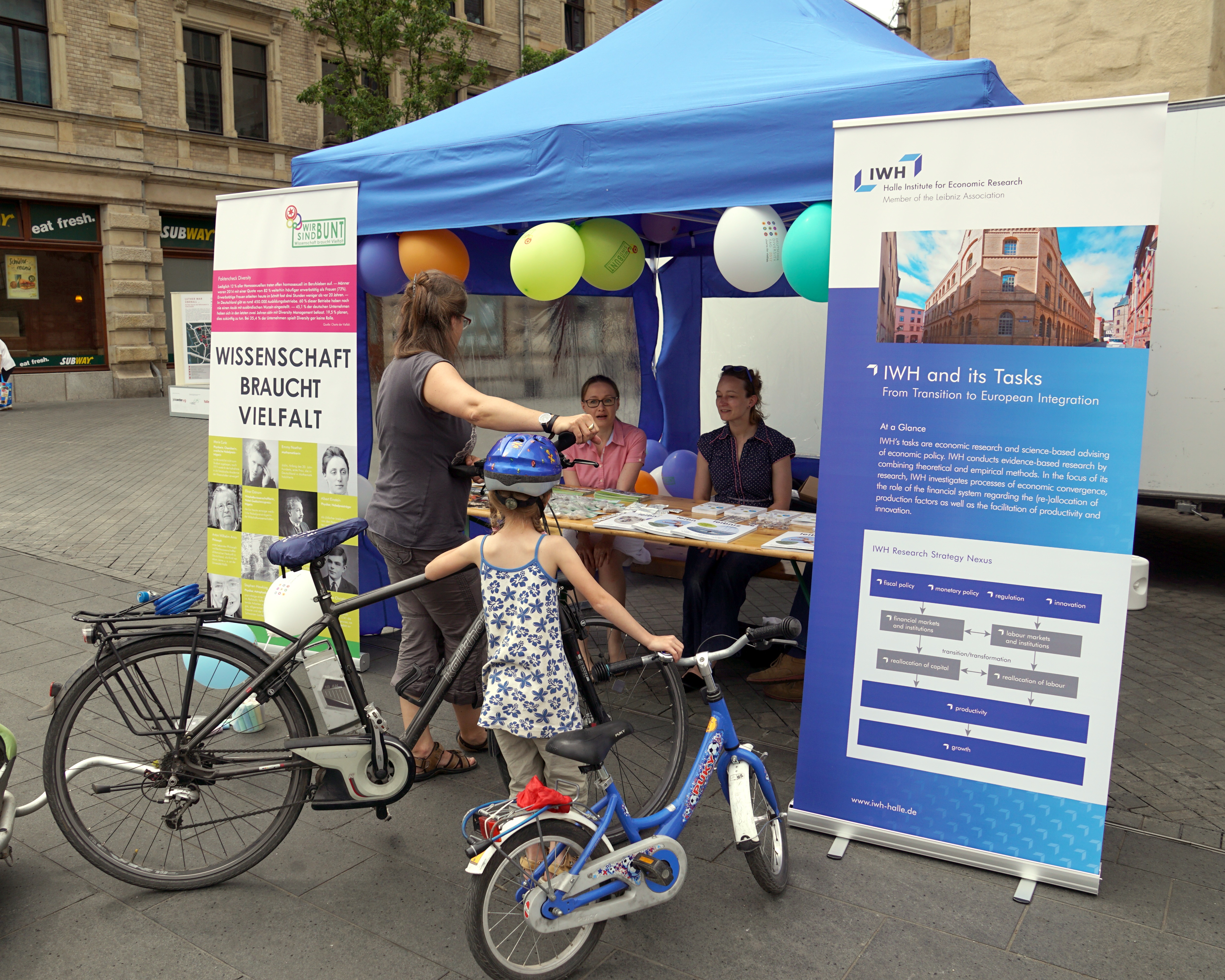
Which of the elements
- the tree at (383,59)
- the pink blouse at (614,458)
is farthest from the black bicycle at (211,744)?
the tree at (383,59)

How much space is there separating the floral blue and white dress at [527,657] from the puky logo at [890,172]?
1.57 m

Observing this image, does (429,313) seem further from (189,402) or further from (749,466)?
(189,402)

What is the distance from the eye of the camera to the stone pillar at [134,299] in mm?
19078

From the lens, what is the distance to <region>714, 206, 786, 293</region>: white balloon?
380cm

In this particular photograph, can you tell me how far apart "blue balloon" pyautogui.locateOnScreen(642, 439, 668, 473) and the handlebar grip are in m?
4.43

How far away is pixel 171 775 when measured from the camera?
2859 mm

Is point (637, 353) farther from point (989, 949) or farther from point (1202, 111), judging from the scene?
point (989, 949)

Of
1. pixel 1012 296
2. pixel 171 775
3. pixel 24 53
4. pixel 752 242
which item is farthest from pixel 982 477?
pixel 24 53

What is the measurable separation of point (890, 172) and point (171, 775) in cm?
285

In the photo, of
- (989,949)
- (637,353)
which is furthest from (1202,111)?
(989,949)

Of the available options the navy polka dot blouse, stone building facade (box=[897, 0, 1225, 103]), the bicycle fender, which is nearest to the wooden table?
the navy polka dot blouse

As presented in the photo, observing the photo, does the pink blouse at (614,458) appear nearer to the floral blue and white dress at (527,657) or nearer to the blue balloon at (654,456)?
the blue balloon at (654,456)

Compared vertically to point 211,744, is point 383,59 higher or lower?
higher

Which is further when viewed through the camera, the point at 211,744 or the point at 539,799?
the point at 211,744
